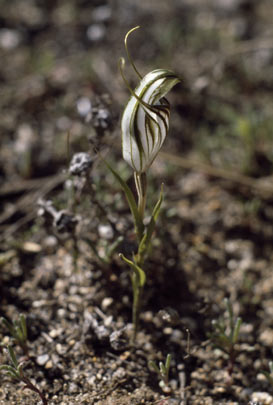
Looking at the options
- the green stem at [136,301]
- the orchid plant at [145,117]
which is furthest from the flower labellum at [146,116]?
the green stem at [136,301]

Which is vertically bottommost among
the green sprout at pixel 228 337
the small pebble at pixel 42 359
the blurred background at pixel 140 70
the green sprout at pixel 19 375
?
the green sprout at pixel 228 337

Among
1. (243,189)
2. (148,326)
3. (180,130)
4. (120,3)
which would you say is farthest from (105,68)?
(148,326)

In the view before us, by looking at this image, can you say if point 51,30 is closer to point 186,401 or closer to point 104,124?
point 104,124

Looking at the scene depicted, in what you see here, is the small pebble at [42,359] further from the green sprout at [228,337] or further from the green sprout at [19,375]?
the green sprout at [228,337]

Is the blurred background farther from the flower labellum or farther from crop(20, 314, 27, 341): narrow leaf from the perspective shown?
crop(20, 314, 27, 341): narrow leaf

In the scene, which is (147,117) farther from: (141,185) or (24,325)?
(24,325)

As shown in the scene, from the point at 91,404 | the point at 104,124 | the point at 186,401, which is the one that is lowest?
the point at 186,401

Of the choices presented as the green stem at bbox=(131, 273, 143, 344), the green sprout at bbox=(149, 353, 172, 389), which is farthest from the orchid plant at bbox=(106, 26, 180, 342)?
the green sprout at bbox=(149, 353, 172, 389)

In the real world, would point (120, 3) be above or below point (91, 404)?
above
